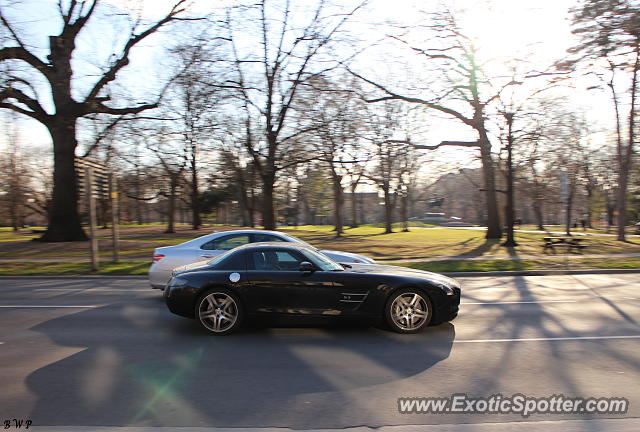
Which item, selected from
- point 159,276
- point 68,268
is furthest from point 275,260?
point 68,268

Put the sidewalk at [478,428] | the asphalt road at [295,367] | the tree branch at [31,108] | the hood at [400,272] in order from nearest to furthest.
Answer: the sidewalk at [478,428] → the asphalt road at [295,367] → the hood at [400,272] → the tree branch at [31,108]

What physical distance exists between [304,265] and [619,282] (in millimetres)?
10433

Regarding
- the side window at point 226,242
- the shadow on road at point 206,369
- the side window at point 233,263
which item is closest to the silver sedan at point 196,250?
the side window at point 226,242

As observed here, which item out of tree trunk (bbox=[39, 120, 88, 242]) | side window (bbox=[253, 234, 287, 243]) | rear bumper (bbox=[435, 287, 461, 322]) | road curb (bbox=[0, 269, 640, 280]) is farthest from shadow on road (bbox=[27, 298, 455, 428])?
tree trunk (bbox=[39, 120, 88, 242])

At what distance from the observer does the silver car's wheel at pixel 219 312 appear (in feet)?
21.8

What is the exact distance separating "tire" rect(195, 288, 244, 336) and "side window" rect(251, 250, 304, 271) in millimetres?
596

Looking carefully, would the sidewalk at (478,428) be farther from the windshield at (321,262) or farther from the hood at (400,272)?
the windshield at (321,262)

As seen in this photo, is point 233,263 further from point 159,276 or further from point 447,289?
point 159,276

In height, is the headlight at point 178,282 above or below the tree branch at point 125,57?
below

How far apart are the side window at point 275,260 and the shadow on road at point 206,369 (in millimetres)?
972

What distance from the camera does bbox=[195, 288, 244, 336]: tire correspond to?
262 inches

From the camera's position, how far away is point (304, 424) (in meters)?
3.79

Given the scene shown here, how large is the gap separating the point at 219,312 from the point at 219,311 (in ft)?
0.05

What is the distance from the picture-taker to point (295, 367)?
5250 millimetres
